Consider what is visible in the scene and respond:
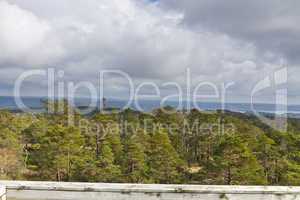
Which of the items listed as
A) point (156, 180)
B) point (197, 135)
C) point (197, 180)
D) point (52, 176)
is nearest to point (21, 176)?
point (52, 176)

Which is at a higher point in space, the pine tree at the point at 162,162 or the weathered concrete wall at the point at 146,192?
the weathered concrete wall at the point at 146,192

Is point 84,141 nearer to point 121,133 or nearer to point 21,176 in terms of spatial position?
point 121,133

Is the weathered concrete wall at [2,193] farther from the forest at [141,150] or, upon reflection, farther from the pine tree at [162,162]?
the pine tree at [162,162]

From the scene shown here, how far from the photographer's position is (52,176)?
14203 millimetres

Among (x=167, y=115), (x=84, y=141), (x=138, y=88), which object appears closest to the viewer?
(x=138, y=88)

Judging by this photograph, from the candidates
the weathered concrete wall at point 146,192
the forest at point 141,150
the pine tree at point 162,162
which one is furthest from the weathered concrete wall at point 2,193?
the pine tree at point 162,162

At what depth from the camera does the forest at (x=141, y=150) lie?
1241 centimetres

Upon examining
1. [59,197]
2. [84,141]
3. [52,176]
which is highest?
[59,197]

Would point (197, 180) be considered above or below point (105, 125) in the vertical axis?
below

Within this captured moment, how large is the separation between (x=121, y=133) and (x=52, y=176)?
380cm

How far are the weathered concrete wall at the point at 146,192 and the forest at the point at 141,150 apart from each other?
10153mm

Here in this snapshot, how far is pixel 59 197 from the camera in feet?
5.85

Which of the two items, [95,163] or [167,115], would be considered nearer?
[95,163]

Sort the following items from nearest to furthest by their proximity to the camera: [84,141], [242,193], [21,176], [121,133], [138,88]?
[242,193] < [138,88] < [21,176] < [84,141] < [121,133]
